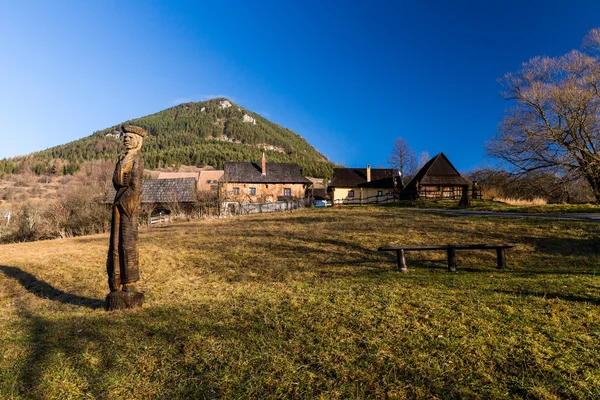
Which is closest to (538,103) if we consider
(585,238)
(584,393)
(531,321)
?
(585,238)

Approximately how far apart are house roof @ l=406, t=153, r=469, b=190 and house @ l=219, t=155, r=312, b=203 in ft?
62.4

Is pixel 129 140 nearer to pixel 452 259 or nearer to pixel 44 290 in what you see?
pixel 44 290

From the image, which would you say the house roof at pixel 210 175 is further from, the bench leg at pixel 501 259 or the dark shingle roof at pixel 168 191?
the bench leg at pixel 501 259

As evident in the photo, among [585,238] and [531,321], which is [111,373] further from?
[585,238]

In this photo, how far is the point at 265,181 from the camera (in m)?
49.5

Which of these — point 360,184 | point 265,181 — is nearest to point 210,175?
point 265,181

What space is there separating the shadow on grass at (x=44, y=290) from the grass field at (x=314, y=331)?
0.05 m

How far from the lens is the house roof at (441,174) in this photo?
38875 millimetres

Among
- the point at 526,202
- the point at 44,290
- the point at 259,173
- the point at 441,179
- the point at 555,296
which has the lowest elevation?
the point at 44,290

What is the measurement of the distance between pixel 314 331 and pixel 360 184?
46829 millimetres

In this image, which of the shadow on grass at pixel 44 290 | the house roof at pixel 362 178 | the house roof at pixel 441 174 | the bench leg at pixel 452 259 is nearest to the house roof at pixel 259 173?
the house roof at pixel 362 178

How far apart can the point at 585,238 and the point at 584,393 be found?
34.4 ft

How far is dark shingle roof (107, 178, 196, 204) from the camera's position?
116 feet

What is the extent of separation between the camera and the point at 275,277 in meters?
7.99
